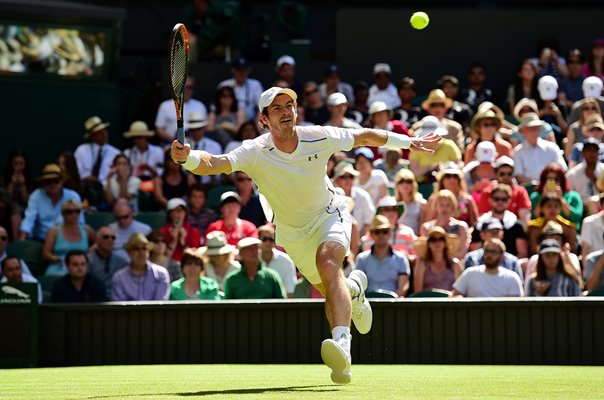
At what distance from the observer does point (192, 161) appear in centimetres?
780

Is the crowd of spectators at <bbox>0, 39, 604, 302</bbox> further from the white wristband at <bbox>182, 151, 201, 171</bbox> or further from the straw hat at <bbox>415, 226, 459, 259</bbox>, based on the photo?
the white wristband at <bbox>182, 151, 201, 171</bbox>

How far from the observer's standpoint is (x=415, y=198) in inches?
543

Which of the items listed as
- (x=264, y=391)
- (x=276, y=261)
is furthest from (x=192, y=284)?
(x=264, y=391)

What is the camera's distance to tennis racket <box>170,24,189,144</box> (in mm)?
7848

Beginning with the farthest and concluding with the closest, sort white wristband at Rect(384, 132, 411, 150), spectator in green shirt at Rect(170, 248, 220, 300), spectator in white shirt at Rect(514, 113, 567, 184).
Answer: spectator in white shirt at Rect(514, 113, 567, 184), spectator in green shirt at Rect(170, 248, 220, 300), white wristband at Rect(384, 132, 411, 150)

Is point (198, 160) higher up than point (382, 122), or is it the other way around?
point (382, 122)

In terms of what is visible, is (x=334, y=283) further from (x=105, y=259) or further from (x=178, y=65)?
(x=105, y=259)

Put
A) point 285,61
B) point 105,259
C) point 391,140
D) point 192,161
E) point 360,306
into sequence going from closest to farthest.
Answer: point 192,161 < point 391,140 < point 360,306 < point 105,259 < point 285,61

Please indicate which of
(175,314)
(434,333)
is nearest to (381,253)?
(434,333)

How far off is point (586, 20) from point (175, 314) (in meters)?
8.93

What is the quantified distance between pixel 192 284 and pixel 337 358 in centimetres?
527

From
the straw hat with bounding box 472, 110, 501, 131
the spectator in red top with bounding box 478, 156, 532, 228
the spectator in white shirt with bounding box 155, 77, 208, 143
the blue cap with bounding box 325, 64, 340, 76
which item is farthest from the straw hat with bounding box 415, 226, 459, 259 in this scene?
the spectator in white shirt with bounding box 155, 77, 208, 143

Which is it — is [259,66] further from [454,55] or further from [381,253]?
[381,253]

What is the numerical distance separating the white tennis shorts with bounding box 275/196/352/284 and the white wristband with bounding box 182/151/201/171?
1.00m
